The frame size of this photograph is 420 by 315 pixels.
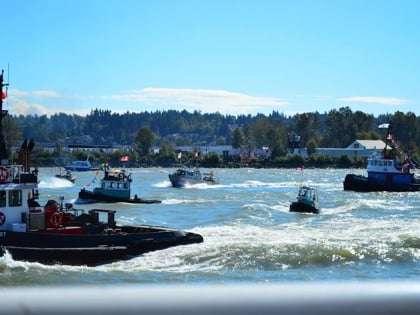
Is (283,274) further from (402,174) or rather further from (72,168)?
(72,168)

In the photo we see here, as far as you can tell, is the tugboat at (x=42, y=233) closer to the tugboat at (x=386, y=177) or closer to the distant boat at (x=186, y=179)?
the tugboat at (x=386, y=177)

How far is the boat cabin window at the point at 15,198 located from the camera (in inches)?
950

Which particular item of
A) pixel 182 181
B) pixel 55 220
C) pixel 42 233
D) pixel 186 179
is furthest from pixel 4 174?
pixel 186 179

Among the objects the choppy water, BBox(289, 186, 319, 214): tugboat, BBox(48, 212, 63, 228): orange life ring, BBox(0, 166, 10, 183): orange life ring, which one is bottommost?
the choppy water

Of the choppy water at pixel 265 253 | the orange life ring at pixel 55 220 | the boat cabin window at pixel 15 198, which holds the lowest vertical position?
the choppy water at pixel 265 253

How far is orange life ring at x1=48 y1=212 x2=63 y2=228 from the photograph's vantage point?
25547mm

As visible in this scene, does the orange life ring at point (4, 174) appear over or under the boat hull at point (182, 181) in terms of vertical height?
over

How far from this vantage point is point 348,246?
30203 millimetres

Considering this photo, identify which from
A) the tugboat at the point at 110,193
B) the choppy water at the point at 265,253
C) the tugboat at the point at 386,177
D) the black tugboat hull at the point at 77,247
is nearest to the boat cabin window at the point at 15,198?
the black tugboat hull at the point at 77,247

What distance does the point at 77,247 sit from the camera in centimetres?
→ 2475

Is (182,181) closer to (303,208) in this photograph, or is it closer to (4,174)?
(303,208)

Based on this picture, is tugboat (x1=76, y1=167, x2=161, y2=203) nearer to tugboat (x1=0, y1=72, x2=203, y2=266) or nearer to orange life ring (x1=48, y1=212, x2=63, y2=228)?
tugboat (x1=0, y1=72, x2=203, y2=266)

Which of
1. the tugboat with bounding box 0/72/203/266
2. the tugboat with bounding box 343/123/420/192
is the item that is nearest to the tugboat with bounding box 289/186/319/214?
the tugboat with bounding box 0/72/203/266

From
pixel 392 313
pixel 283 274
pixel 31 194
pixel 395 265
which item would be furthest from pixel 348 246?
pixel 392 313
